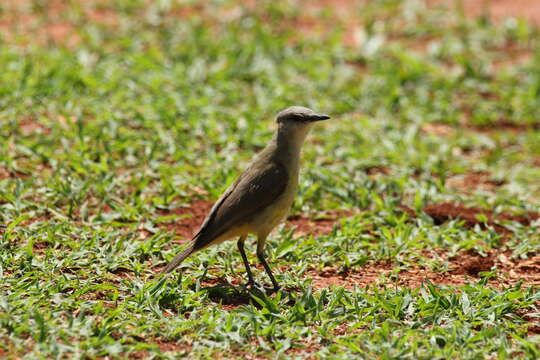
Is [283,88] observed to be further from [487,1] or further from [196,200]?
[487,1]

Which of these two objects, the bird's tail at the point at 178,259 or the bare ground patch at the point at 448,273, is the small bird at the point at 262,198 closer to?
the bird's tail at the point at 178,259

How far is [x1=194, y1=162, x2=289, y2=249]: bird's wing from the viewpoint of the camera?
551cm

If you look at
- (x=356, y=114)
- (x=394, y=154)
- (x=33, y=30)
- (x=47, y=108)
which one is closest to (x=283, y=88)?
(x=356, y=114)

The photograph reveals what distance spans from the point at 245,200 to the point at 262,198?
0.38 feet

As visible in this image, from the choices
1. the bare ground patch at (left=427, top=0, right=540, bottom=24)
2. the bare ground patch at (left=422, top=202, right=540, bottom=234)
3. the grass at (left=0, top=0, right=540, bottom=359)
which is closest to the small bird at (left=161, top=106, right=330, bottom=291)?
the grass at (left=0, top=0, right=540, bottom=359)

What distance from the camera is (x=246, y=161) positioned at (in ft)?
25.6

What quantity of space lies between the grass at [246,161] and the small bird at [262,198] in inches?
11.0

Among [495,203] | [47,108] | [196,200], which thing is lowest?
[495,203]

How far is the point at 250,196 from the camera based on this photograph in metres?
5.66

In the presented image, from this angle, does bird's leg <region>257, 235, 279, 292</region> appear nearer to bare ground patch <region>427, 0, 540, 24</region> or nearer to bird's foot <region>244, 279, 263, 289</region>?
bird's foot <region>244, 279, 263, 289</region>

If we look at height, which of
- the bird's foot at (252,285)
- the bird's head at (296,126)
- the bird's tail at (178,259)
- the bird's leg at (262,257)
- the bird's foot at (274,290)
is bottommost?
the bird's foot at (274,290)

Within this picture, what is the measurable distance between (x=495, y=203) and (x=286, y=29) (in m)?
4.80

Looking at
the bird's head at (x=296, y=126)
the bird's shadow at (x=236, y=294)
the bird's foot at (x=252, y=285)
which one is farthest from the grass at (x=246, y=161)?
the bird's head at (x=296, y=126)

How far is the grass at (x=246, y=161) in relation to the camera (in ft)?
16.0
